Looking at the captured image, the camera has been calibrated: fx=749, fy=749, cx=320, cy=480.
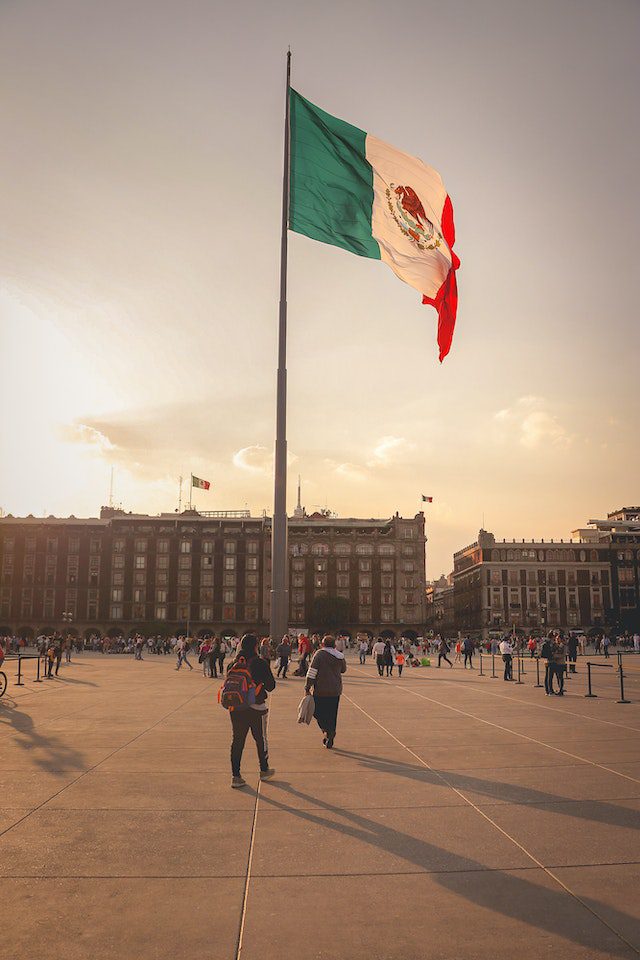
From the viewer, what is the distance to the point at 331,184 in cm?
2055

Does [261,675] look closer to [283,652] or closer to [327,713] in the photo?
[327,713]

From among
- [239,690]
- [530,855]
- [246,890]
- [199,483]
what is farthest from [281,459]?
[199,483]

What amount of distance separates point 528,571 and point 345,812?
10574 centimetres

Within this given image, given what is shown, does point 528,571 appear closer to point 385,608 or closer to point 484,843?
point 385,608

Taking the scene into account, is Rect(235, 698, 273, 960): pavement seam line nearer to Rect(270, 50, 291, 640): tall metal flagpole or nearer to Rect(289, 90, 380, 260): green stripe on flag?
Rect(270, 50, 291, 640): tall metal flagpole

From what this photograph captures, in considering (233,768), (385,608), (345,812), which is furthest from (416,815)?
(385,608)

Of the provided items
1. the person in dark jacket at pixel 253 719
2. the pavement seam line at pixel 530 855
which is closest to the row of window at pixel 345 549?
the pavement seam line at pixel 530 855

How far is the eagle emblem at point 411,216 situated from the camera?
20.4 metres

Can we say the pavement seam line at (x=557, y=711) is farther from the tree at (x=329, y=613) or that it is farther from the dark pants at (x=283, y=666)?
the tree at (x=329, y=613)

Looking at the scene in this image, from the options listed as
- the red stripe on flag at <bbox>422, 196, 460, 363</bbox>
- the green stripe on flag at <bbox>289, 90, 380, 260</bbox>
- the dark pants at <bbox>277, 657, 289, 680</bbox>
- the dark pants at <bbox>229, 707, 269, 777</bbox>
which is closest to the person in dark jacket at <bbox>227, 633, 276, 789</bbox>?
the dark pants at <bbox>229, 707, 269, 777</bbox>

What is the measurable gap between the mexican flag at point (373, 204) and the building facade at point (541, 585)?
9033cm

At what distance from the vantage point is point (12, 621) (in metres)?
94.6

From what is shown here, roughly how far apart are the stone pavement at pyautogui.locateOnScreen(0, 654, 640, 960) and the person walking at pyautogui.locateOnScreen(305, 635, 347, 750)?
346mm

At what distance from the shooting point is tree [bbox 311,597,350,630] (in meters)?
94.7
